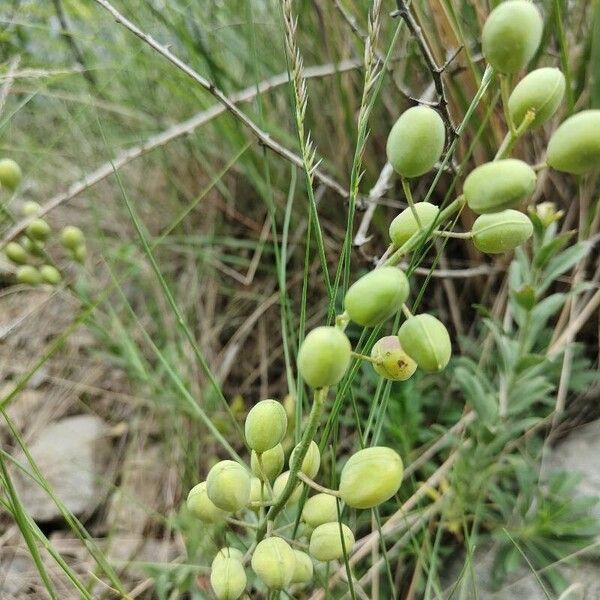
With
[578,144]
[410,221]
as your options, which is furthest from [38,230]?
[578,144]

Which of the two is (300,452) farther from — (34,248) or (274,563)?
(34,248)

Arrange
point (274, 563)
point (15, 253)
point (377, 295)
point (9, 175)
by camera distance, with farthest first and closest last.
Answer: point (15, 253) → point (9, 175) → point (274, 563) → point (377, 295)

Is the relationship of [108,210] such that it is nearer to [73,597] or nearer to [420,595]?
[73,597]

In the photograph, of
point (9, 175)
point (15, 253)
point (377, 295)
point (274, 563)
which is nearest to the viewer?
point (377, 295)

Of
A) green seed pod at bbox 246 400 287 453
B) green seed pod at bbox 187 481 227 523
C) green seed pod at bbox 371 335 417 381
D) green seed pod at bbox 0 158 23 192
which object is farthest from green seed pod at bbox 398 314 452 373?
green seed pod at bbox 0 158 23 192

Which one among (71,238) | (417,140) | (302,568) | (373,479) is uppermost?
(417,140)

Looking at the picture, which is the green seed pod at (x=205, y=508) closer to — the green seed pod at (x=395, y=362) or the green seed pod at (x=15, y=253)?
the green seed pod at (x=395, y=362)

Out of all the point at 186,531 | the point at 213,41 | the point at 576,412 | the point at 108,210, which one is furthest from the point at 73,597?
the point at 213,41
